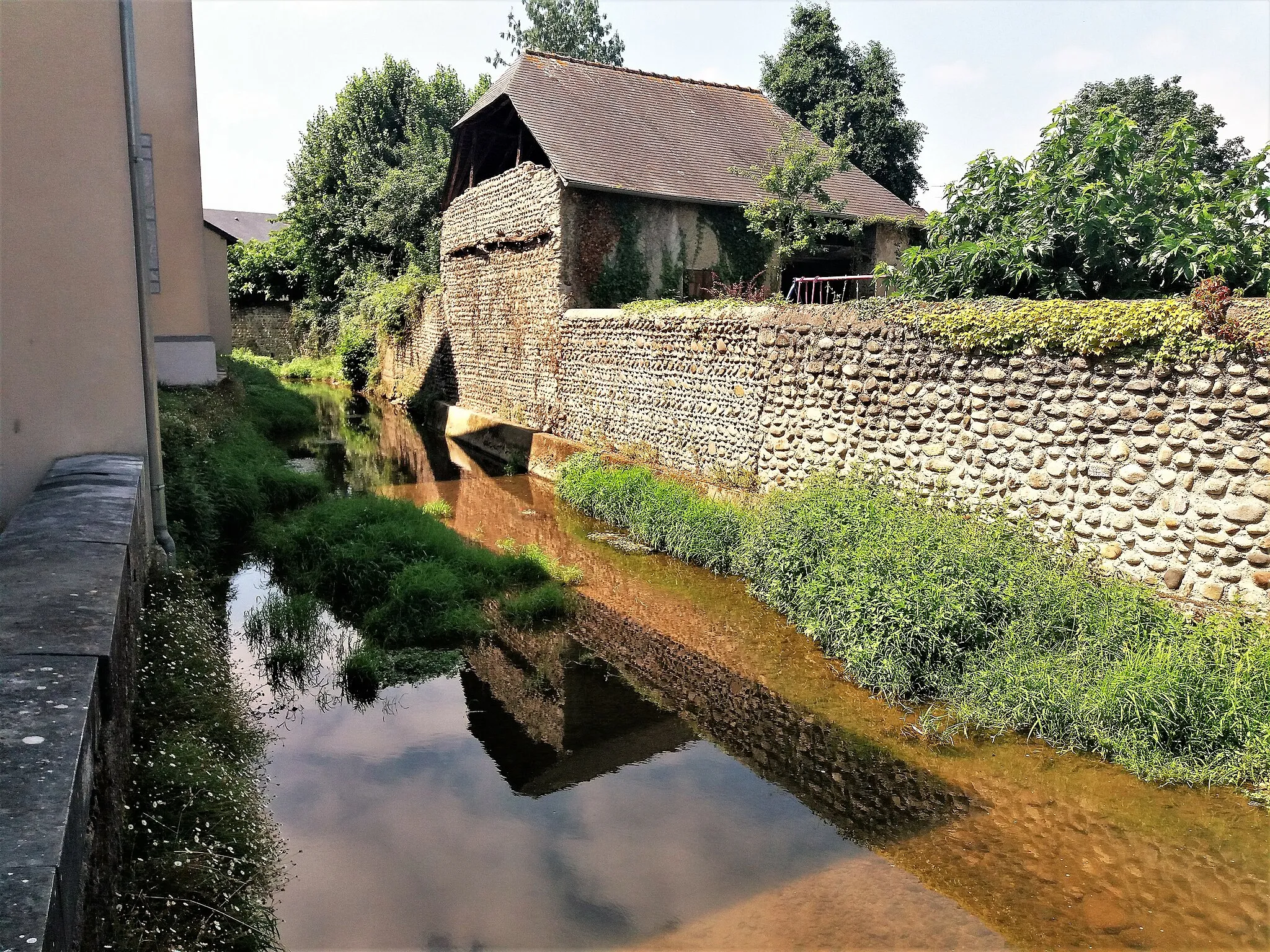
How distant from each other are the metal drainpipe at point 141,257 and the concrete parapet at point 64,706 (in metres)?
1.33

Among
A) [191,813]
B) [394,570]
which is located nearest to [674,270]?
[394,570]

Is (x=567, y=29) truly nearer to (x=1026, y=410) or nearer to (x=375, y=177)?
(x=375, y=177)

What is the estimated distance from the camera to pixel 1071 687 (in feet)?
16.9

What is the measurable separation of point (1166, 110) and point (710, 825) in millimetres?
31819

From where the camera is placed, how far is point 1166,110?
28.1 meters

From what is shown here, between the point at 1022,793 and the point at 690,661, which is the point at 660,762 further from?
the point at 1022,793

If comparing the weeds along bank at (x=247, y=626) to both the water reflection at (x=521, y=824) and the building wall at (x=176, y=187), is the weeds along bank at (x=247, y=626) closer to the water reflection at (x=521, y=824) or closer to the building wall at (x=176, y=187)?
the water reflection at (x=521, y=824)

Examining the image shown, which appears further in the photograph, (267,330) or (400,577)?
(267,330)

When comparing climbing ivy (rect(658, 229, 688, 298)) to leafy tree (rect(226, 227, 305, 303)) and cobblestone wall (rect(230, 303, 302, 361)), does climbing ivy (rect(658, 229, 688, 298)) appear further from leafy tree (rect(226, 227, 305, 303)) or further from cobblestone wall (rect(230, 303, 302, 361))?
cobblestone wall (rect(230, 303, 302, 361))

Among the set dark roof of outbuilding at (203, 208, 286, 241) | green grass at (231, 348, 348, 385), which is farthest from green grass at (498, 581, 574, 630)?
dark roof of outbuilding at (203, 208, 286, 241)

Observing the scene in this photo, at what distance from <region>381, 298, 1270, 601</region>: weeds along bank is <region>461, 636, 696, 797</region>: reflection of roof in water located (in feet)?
10.7

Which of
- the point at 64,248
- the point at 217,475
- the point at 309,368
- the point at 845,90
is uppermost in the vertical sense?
the point at 845,90

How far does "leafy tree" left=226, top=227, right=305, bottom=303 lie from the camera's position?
101 feet

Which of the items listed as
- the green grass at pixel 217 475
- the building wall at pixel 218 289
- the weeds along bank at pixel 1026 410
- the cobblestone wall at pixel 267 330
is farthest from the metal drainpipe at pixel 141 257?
the cobblestone wall at pixel 267 330
